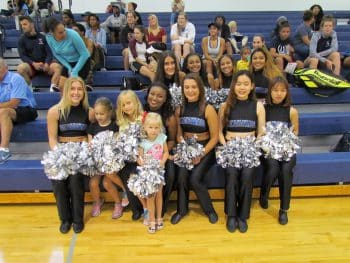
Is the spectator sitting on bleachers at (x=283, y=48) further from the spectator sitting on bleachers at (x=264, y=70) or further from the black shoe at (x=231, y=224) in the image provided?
the black shoe at (x=231, y=224)

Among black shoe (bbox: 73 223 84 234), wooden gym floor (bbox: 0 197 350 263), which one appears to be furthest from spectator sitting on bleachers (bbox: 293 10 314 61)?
black shoe (bbox: 73 223 84 234)

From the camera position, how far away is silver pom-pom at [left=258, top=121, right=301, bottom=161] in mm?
2473

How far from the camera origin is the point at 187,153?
2510 mm

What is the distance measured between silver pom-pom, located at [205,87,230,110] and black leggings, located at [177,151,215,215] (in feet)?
2.49

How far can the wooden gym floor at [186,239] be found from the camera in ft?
7.14

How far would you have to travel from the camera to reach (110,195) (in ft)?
9.00

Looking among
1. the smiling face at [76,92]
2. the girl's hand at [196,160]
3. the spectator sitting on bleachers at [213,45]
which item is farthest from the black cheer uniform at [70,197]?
the spectator sitting on bleachers at [213,45]

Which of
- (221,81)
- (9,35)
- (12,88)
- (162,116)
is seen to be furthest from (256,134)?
(9,35)

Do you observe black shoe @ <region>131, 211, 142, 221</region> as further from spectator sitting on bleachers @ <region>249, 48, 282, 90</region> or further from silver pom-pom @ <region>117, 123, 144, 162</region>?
spectator sitting on bleachers @ <region>249, 48, 282, 90</region>

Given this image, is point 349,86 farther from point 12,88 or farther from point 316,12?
point 12,88

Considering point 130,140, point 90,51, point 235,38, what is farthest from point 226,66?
point 235,38

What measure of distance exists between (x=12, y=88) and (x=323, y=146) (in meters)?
2.82

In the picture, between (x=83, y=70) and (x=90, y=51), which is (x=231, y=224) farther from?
(x=90, y=51)

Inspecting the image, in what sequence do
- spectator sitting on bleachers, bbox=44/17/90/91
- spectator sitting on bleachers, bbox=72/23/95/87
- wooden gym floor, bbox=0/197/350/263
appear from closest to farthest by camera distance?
wooden gym floor, bbox=0/197/350/263 < spectator sitting on bleachers, bbox=44/17/90/91 < spectator sitting on bleachers, bbox=72/23/95/87
